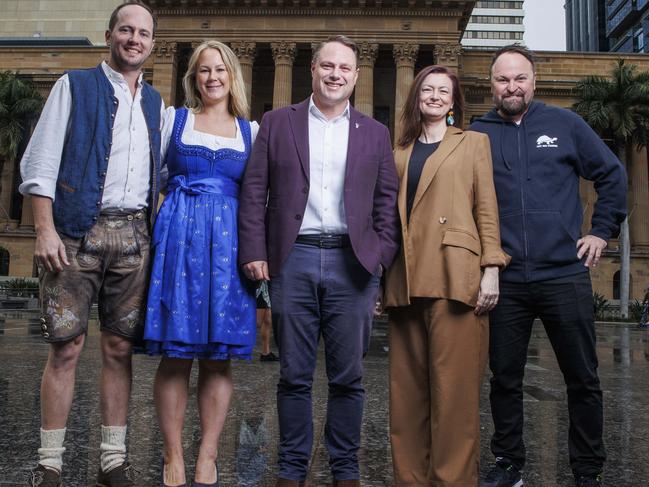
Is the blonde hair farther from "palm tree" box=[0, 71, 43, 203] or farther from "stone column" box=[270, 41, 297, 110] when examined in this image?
"palm tree" box=[0, 71, 43, 203]

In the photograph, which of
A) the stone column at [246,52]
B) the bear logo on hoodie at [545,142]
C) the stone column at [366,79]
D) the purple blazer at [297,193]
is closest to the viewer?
the purple blazer at [297,193]

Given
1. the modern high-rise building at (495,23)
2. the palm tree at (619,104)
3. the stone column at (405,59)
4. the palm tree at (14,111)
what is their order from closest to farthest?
the palm tree at (619,104)
the stone column at (405,59)
the palm tree at (14,111)
the modern high-rise building at (495,23)

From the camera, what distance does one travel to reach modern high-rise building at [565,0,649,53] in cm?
7844

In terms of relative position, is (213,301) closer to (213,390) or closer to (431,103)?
(213,390)

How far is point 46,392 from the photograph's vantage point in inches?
133

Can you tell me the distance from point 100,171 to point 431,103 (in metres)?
1.87

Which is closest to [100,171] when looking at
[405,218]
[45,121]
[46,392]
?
[45,121]

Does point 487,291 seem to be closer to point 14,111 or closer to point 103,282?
point 103,282

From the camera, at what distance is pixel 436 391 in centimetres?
349

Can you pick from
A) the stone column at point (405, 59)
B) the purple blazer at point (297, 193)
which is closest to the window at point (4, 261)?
the stone column at point (405, 59)

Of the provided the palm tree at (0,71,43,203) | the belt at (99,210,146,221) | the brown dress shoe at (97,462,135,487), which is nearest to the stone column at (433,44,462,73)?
the palm tree at (0,71,43,203)

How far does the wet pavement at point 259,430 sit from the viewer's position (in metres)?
3.71

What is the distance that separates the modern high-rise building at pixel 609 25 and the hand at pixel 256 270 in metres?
82.0

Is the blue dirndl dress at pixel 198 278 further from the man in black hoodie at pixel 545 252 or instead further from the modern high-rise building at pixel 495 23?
the modern high-rise building at pixel 495 23
